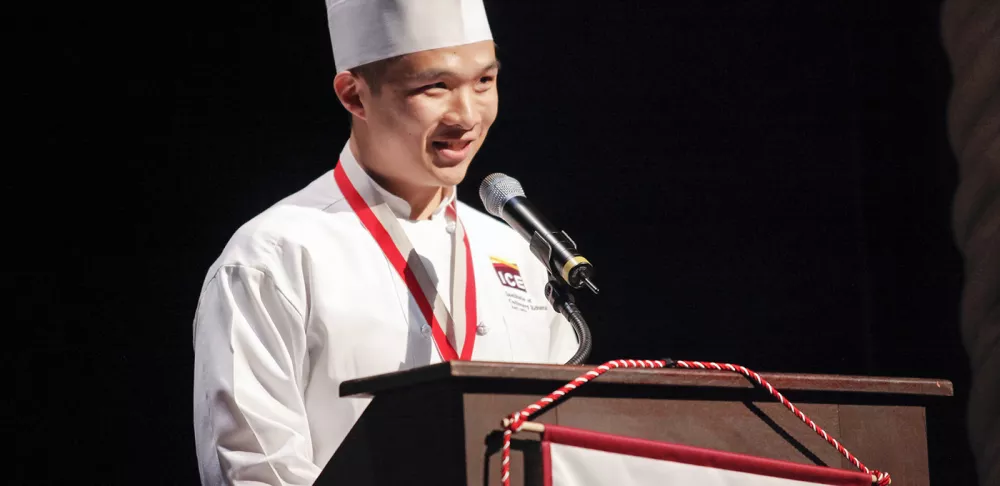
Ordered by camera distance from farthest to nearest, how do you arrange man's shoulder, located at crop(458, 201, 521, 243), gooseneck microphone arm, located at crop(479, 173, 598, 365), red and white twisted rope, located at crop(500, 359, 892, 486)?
1. man's shoulder, located at crop(458, 201, 521, 243)
2. gooseneck microphone arm, located at crop(479, 173, 598, 365)
3. red and white twisted rope, located at crop(500, 359, 892, 486)

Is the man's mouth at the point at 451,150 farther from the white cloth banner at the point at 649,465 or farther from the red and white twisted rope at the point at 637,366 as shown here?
the white cloth banner at the point at 649,465

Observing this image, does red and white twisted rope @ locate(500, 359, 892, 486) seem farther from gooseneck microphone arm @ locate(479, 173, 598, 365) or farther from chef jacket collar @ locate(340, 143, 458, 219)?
chef jacket collar @ locate(340, 143, 458, 219)

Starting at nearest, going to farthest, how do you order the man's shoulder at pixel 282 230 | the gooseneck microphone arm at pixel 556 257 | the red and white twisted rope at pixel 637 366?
the red and white twisted rope at pixel 637 366 < the gooseneck microphone arm at pixel 556 257 < the man's shoulder at pixel 282 230

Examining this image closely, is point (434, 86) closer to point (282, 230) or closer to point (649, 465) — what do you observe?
point (282, 230)

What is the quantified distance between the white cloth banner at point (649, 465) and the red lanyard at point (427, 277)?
72 centimetres

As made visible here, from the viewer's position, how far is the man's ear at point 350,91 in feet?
7.03

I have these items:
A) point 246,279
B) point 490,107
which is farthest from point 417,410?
point 490,107

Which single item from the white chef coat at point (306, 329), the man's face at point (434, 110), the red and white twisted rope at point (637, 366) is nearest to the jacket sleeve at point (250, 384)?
the white chef coat at point (306, 329)

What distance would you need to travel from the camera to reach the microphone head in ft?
6.26

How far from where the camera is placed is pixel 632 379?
134cm

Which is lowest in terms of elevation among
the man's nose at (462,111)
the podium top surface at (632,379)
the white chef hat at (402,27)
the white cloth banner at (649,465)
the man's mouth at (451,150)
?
the white cloth banner at (649,465)

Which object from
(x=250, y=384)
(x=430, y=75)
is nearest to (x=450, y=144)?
(x=430, y=75)

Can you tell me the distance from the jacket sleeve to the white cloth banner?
1.98 ft

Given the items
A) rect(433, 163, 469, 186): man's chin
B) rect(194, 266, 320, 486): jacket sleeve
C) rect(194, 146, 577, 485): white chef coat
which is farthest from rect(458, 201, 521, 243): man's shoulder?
rect(194, 266, 320, 486): jacket sleeve
